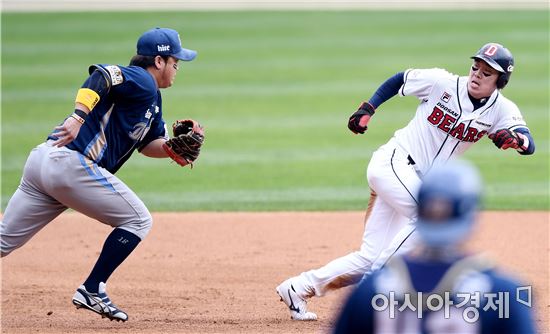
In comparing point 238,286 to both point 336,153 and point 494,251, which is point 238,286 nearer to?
point 494,251

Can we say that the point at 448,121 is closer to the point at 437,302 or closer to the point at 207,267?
the point at 207,267

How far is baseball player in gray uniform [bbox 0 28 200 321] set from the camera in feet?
16.2

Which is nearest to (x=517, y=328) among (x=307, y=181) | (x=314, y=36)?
(x=307, y=181)

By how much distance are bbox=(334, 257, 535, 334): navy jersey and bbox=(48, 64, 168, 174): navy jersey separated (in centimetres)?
280

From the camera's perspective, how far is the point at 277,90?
47.1ft

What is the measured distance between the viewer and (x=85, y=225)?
26.9 feet

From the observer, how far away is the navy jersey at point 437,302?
2.36 m

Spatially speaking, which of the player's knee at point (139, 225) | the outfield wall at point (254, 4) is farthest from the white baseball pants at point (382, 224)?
the outfield wall at point (254, 4)

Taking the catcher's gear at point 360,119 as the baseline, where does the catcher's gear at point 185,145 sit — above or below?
below

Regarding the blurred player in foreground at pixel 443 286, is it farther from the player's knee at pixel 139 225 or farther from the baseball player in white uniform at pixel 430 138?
the player's knee at pixel 139 225

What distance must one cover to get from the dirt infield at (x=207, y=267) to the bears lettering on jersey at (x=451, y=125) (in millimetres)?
586

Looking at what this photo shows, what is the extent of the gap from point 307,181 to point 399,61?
6715 millimetres

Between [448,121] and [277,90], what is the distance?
368 inches

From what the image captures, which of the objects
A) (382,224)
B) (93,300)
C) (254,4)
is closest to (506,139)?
(382,224)
